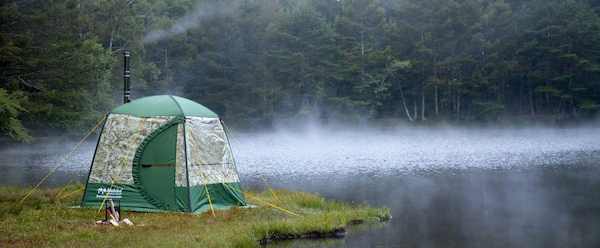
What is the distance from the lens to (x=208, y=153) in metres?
15.2

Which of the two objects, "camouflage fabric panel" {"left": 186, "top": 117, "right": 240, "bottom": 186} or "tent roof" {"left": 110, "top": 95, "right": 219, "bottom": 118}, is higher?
"tent roof" {"left": 110, "top": 95, "right": 219, "bottom": 118}

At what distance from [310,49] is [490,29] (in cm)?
1683

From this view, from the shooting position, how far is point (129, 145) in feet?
48.7

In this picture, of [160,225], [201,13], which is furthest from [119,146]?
[201,13]

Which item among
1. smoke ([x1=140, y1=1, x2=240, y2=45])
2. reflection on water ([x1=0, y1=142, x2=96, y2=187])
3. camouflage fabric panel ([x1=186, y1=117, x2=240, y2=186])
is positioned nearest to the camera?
camouflage fabric panel ([x1=186, y1=117, x2=240, y2=186])

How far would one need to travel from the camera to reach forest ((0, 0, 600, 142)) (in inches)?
2322

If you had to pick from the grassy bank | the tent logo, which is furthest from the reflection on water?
the grassy bank

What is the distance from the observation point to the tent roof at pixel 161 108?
15.0 metres

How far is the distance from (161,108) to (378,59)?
4796 centimetres

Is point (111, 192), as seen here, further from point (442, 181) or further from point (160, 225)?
point (442, 181)

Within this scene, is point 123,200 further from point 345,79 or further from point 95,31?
point 345,79

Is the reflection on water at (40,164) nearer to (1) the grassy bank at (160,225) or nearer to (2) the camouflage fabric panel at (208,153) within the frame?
(1) the grassy bank at (160,225)

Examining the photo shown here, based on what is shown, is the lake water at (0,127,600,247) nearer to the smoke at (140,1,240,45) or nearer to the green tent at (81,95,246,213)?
the green tent at (81,95,246,213)

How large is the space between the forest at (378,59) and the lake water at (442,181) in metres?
15.2
